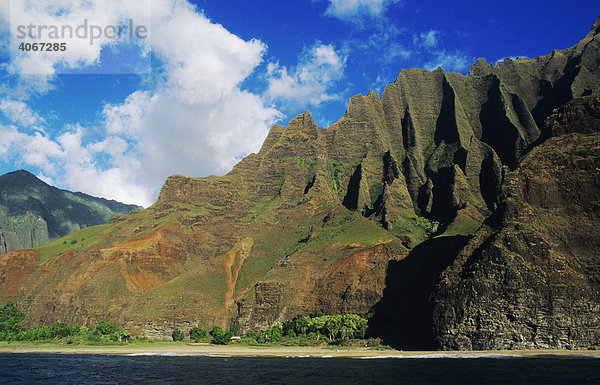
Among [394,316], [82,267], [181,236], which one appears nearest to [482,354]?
[394,316]

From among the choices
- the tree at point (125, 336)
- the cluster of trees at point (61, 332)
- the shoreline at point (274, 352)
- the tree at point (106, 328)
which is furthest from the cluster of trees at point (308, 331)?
the tree at point (106, 328)

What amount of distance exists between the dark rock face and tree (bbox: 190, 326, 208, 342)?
70.3 meters

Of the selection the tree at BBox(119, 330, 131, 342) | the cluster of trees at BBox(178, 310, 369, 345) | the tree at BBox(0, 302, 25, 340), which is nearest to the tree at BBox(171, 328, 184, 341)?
the cluster of trees at BBox(178, 310, 369, 345)

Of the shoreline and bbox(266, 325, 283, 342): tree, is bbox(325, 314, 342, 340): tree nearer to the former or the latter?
the shoreline

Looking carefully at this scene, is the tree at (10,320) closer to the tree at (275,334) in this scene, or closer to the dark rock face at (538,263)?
the tree at (275,334)

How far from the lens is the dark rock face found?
3359 inches

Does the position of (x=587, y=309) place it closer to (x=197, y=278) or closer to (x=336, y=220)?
(x=336, y=220)

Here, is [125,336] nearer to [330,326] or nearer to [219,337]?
[219,337]

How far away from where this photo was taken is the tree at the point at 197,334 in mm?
132962

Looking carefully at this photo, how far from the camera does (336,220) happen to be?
570 ft

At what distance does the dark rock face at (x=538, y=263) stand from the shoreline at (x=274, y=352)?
3849mm

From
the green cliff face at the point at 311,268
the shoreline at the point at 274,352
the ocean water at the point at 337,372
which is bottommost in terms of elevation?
the shoreline at the point at 274,352

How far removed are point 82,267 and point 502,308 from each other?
146 meters

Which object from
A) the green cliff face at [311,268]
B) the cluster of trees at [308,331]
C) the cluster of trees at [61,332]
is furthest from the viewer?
the cluster of trees at [61,332]
